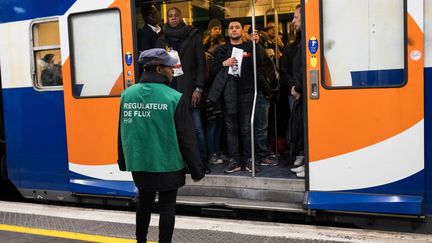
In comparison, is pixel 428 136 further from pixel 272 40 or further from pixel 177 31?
pixel 272 40

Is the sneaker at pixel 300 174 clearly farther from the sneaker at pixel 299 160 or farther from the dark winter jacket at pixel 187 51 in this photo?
the dark winter jacket at pixel 187 51

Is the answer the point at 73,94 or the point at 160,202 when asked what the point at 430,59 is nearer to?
the point at 160,202

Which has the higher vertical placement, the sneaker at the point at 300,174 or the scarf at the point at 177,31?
the scarf at the point at 177,31

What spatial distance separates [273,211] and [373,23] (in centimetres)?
194

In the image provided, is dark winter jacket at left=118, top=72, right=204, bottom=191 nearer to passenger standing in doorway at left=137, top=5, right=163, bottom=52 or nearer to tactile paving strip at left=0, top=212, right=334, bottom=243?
tactile paving strip at left=0, top=212, right=334, bottom=243

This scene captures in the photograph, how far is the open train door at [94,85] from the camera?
5312mm

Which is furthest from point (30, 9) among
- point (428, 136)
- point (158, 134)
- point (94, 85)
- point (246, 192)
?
point (428, 136)

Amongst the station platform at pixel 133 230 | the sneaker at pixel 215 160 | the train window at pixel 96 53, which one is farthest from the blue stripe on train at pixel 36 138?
the sneaker at pixel 215 160

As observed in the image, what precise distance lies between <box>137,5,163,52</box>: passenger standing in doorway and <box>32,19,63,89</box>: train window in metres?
0.94

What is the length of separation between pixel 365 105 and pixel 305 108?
1.73 ft

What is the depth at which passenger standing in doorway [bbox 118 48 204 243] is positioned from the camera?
319 cm

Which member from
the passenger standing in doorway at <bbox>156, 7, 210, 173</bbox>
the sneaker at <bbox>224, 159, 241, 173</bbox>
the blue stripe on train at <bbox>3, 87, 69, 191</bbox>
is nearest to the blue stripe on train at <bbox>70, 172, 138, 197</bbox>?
the blue stripe on train at <bbox>3, 87, 69, 191</bbox>

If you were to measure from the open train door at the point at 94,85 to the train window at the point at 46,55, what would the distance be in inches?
6.8

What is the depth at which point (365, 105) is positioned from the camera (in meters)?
4.16
